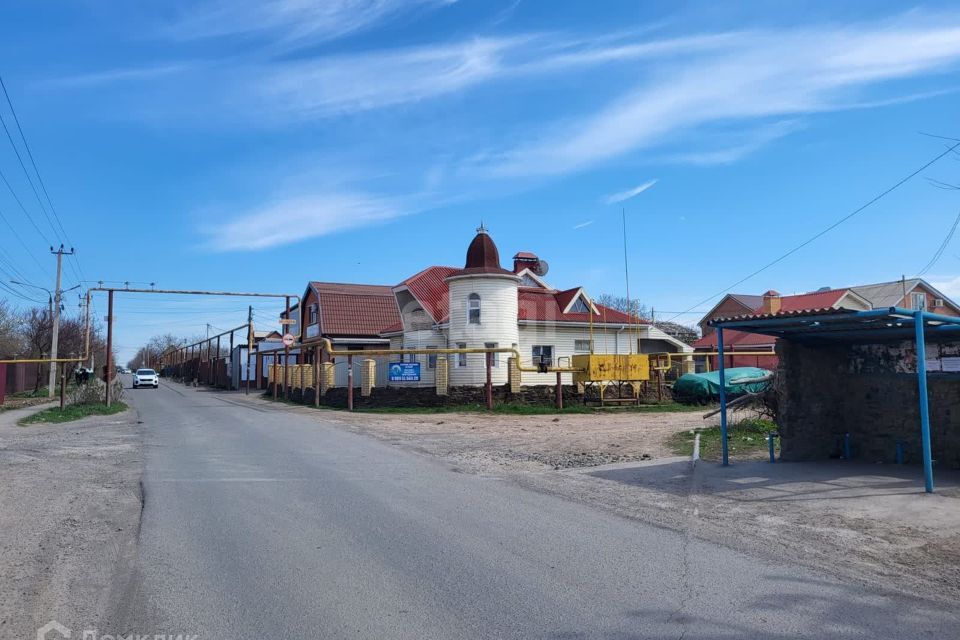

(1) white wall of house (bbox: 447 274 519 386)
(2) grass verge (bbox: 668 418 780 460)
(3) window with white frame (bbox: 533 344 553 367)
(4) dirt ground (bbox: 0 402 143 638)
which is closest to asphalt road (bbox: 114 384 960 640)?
(4) dirt ground (bbox: 0 402 143 638)

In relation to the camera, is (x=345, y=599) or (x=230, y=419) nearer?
(x=345, y=599)

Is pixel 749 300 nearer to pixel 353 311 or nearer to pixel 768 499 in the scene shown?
pixel 353 311

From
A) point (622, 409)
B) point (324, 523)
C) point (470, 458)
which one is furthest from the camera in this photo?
point (622, 409)

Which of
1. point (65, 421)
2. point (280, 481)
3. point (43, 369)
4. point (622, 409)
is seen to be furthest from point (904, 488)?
point (43, 369)

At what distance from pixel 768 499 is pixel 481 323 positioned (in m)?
22.9

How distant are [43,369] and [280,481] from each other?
46.3m

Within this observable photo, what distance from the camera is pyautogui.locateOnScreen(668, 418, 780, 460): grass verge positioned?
47.6ft

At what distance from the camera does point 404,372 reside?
101ft

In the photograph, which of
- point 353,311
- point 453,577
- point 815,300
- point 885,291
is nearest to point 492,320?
point 353,311

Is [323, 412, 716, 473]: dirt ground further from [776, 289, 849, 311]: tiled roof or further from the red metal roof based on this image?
[776, 289, 849, 311]: tiled roof

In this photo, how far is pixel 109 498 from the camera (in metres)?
9.70

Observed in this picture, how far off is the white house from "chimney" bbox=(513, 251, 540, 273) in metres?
0.06

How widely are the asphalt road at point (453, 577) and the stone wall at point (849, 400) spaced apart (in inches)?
209

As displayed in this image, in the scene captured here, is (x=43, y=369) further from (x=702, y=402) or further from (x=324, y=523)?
(x=324, y=523)
